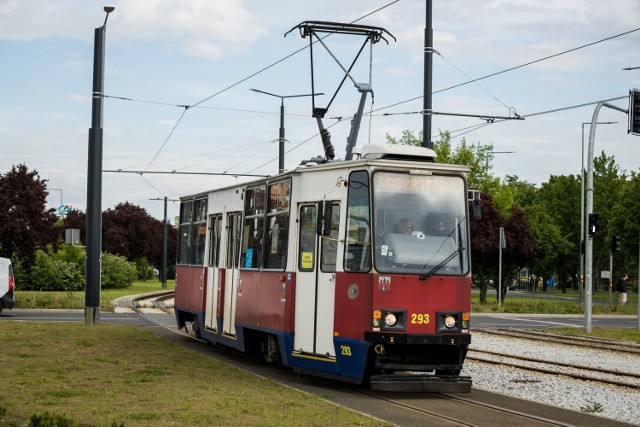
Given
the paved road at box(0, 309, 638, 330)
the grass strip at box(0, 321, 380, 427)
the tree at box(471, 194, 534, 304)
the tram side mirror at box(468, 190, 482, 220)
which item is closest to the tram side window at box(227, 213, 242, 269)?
the grass strip at box(0, 321, 380, 427)

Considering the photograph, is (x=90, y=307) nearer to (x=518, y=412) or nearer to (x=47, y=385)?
(x=47, y=385)

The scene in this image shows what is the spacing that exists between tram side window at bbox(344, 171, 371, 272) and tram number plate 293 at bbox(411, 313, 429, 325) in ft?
3.01

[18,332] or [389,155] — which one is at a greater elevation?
[389,155]

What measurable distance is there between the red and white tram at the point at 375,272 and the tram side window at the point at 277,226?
0.05 m

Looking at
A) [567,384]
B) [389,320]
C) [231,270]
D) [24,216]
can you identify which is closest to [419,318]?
[389,320]

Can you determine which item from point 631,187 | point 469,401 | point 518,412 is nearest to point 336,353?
point 469,401

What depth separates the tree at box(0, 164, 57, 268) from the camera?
40.4 m

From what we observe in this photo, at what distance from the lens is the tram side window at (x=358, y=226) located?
49.6 feet

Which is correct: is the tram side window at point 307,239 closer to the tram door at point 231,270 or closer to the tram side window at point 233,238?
the tram door at point 231,270

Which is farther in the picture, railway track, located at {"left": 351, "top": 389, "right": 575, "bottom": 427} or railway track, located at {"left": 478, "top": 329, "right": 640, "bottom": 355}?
railway track, located at {"left": 478, "top": 329, "right": 640, "bottom": 355}

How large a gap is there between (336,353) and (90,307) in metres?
13.5

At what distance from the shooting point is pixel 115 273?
2749 inches

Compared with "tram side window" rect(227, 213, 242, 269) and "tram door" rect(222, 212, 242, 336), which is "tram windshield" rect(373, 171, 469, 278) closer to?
"tram door" rect(222, 212, 242, 336)

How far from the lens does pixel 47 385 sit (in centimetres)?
1390
